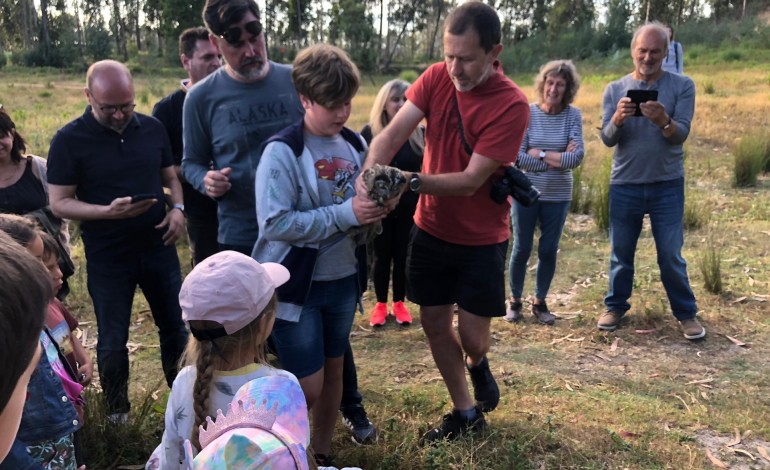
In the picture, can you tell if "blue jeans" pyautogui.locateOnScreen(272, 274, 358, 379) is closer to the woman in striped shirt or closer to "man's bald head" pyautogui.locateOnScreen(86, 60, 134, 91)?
"man's bald head" pyautogui.locateOnScreen(86, 60, 134, 91)

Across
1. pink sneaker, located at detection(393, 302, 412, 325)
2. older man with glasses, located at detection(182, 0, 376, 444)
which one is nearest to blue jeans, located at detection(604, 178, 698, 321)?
pink sneaker, located at detection(393, 302, 412, 325)

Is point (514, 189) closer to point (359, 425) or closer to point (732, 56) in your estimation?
point (359, 425)

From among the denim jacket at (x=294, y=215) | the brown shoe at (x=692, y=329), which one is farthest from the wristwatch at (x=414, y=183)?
the brown shoe at (x=692, y=329)

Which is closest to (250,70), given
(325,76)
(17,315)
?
(325,76)

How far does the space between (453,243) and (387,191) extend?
747 millimetres

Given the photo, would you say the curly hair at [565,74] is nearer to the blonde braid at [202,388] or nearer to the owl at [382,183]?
the owl at [382,183]

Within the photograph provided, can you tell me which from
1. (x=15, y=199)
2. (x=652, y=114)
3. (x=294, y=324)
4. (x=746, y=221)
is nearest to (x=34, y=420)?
(x=294, y=324)

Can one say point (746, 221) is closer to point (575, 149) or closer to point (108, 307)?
point (575, 149)

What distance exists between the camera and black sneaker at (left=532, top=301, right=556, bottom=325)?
5.21 meters

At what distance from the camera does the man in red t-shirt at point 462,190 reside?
Answer: 2.96m

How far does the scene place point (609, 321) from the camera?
4980 millimetres

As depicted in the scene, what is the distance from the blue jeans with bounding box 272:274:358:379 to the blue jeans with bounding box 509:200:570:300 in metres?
2.58

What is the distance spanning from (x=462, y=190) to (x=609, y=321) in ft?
8.47

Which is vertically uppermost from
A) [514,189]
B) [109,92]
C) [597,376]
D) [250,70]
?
[250,70]
